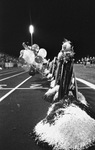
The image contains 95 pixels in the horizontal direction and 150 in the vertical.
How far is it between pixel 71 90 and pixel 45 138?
3.07 meters

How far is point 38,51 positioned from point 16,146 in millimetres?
20157

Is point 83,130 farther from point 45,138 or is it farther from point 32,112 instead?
point 32,112

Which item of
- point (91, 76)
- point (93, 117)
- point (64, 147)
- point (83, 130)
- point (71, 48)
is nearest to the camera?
point (64, 147)

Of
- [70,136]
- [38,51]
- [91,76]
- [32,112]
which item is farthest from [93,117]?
[38,51]

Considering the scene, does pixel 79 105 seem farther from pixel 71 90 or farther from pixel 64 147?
pixel 71 90

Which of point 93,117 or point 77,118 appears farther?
point 93,117

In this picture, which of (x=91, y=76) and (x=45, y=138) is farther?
(x=91, y=76)

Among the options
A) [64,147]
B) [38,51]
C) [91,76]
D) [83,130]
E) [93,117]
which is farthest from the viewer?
[38,51]

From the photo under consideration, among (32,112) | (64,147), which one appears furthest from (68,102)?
(32,112)

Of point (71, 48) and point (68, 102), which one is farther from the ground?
point (71, 48)

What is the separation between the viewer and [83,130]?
15.1 ft

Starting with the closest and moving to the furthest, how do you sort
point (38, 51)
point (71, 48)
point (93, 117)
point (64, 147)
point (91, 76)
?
→ point (64, 147) < point (93, 117) < point (71, 48) < point (91, 76) < point (38, 51)

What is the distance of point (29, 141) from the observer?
4.75 m

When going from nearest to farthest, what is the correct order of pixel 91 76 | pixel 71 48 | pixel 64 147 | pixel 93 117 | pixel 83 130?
pixel 64 147 → pixel 83 130 → pixel 93 117 → pixel 71 48 → pixel 91 76
